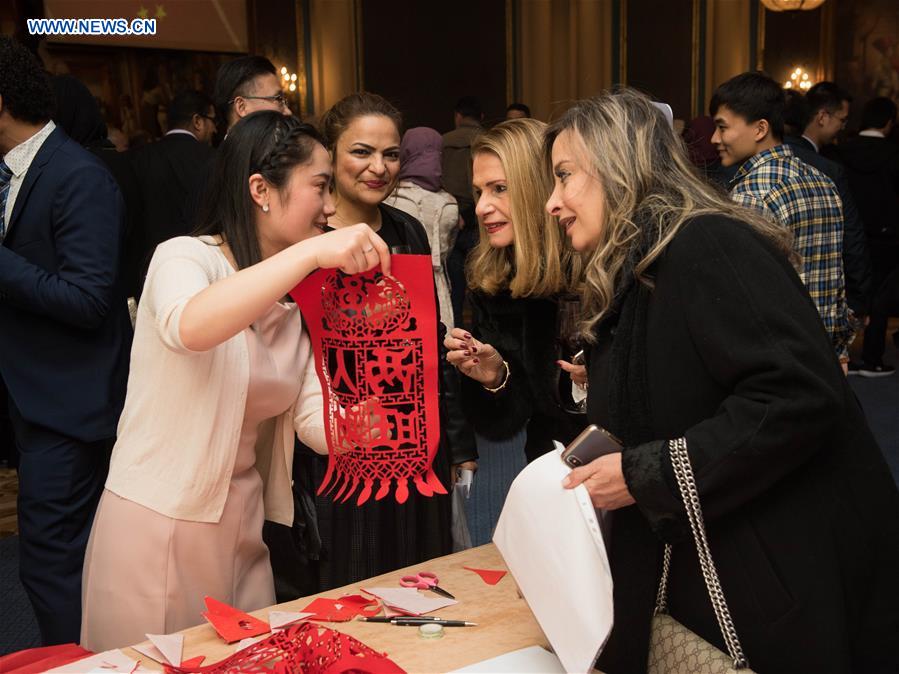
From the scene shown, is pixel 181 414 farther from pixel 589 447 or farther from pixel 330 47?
pixel 330 47

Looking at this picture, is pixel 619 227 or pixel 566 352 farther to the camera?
pixel 566 352

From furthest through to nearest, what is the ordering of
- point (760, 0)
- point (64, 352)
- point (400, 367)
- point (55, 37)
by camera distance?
point (760, 0) → point (55, 37) → point (64, 352) → point (400, 367)

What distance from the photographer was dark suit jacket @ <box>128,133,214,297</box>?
3.67 meters

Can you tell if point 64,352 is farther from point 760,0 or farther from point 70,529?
point 760,0

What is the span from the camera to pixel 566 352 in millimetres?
2215

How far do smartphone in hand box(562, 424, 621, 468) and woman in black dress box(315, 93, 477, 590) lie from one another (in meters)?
0.92

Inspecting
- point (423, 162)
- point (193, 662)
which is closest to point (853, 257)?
point (423, 162)

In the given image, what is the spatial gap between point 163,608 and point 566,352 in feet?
3.37

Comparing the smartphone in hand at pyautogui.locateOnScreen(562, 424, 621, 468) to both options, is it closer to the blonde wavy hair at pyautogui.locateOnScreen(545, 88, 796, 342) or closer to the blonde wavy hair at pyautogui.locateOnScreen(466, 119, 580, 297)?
the blonde wavy hair at pyautogui.locateOnScreen(545, 88, 796, 342)

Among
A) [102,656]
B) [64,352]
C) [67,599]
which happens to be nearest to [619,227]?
[102,656]

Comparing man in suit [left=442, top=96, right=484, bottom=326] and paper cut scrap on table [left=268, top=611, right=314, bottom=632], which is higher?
man in suit [left=442, top=96, right=484, bottom=326]

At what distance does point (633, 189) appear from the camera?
1564 millimetres

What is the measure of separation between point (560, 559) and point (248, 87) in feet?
8.93

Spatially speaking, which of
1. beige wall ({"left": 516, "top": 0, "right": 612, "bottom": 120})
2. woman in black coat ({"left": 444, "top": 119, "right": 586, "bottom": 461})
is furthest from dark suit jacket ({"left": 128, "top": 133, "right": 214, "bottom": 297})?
beige wall ({"left": 516, "top": 0, "right": 612, "bottom": 120})
